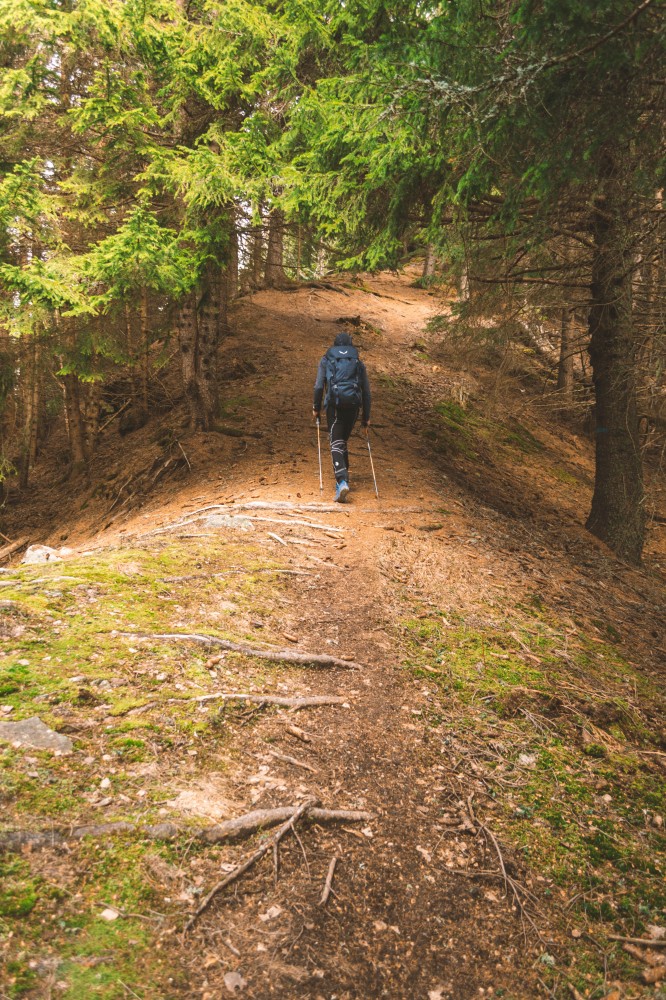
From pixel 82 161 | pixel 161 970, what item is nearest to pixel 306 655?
pixel 161 970

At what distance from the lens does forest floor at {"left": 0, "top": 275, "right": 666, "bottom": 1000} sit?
2279 mm

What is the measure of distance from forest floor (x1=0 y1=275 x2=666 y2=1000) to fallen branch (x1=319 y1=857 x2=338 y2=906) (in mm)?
32

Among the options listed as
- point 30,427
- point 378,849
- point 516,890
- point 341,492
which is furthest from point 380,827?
point 30,427

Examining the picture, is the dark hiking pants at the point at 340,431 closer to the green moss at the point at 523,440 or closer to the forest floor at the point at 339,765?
the forest floor at the point at 339,765

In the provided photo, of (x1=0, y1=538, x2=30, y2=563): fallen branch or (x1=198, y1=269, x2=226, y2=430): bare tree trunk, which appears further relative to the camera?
(x1=0, y1=538, x2=30, y2=563): fallen branch

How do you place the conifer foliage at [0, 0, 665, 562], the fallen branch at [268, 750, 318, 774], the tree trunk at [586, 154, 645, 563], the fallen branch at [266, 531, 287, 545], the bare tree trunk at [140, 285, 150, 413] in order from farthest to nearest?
the bare tree trunk at [140, 285, 150, 413] < the tree trunk at [586, 154, 645, 563] < the fallen branch at [266, 531, 287, 545] < the conifer foliage at [0, 0, 665, 562] < the fallen branch at [268, 750, 318, 774]

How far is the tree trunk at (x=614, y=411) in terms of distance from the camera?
26.2 feet

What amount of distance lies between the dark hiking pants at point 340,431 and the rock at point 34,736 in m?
6.09

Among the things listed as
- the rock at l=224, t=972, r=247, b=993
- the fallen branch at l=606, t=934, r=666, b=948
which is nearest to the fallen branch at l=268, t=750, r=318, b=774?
the rock at l=224, t=972, r=247, b=993

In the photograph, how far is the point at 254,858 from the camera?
2.66 metres

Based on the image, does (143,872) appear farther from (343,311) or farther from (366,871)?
(343,311)

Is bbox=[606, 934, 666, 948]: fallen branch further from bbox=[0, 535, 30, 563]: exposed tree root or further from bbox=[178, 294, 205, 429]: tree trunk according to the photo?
bbox=[0, 535, 30, 563]: exposed tree root

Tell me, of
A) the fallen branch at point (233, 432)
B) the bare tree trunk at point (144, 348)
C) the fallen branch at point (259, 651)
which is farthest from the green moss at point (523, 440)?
the fallen branch at point (259, 651)

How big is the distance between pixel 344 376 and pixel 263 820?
670cm
